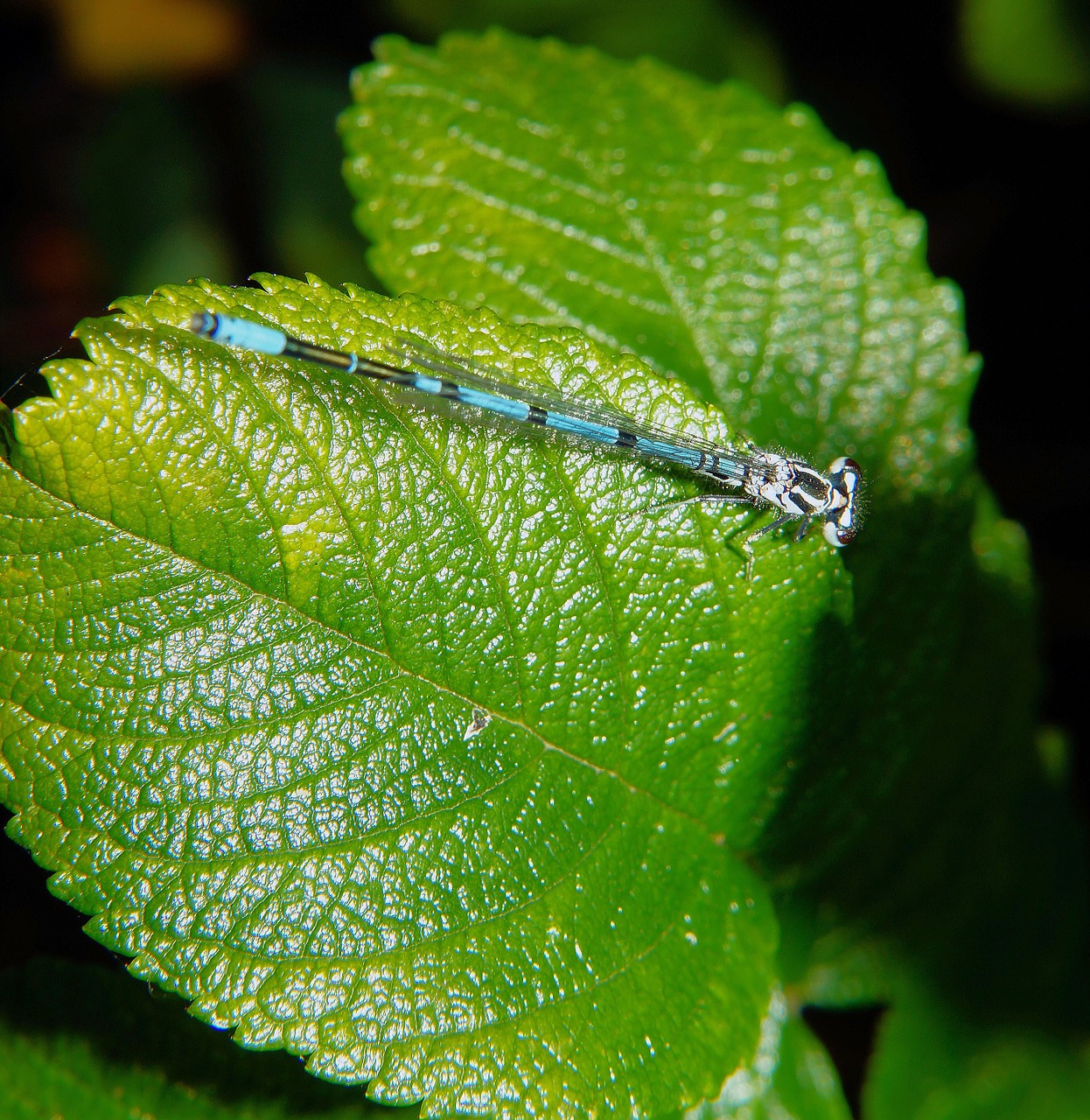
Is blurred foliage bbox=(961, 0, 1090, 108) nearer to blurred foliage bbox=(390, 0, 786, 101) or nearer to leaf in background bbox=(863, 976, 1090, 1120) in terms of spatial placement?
blurred foliage bbox=(390, 0, 786, 101)

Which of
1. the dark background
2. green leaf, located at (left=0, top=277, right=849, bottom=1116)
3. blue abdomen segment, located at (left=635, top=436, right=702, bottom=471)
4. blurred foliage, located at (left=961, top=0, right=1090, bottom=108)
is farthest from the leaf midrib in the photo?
blurred foliage, located at (left=961, top=0, right=1090, bottom=108)

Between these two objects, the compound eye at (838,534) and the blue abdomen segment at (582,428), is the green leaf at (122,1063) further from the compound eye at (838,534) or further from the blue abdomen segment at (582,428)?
the compound eye at (838,534)

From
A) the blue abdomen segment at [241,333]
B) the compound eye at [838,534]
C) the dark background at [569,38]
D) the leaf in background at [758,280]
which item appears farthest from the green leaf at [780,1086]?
the blue abdomen segment at [241,333]

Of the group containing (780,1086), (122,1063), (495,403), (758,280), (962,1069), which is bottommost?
(962,1069)

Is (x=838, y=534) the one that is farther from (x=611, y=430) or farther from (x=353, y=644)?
(x=353, y=644)

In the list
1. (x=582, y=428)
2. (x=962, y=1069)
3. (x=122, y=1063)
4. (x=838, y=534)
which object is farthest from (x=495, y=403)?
(x=962, y=1069)
